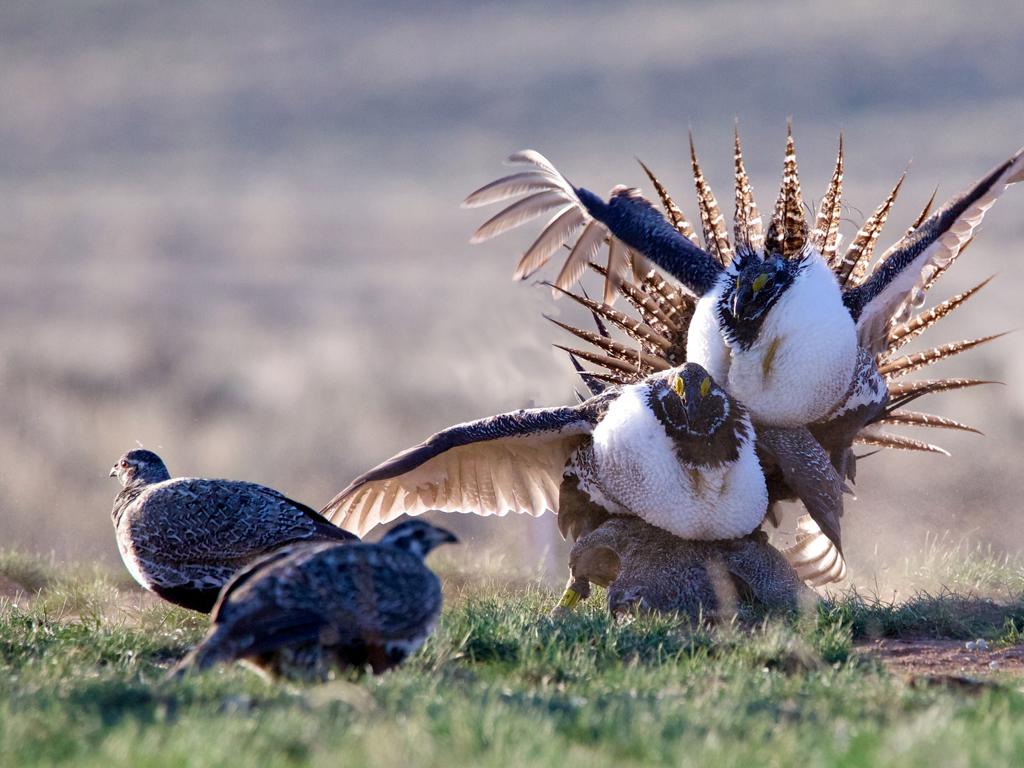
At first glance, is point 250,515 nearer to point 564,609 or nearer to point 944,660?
point 564,609

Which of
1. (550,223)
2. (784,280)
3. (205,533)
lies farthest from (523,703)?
(550,223)

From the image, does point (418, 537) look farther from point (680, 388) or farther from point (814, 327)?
point (814, 327)

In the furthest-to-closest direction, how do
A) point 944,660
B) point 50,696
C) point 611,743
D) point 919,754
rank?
point 944,660, point 50,696, point 611,743, point 919,754

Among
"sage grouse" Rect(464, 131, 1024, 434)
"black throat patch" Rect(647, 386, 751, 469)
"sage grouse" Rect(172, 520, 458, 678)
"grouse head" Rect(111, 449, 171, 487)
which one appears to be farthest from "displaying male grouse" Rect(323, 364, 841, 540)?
→ "sage grouse" Rect(172, 520, 458, 678)

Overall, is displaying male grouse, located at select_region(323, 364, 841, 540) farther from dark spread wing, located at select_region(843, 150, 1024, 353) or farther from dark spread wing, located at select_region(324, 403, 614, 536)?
dark spread wing, located at select_region(843, 150, 1024, 353)

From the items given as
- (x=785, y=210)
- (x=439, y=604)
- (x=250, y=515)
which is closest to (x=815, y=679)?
(x=439, y=604)

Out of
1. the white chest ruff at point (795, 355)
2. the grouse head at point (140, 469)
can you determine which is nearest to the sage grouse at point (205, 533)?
the grouse head at point (140, 469)

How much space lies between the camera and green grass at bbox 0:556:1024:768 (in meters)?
3.88

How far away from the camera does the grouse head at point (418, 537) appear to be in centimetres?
557

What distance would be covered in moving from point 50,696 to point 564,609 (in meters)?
3.48

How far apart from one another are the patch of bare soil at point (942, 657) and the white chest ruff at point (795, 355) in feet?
4.63

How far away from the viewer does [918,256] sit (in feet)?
25.1

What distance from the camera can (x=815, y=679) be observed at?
5.37m

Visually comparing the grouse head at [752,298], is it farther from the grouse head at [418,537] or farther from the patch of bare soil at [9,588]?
the patch of bare soil at [9,588]
